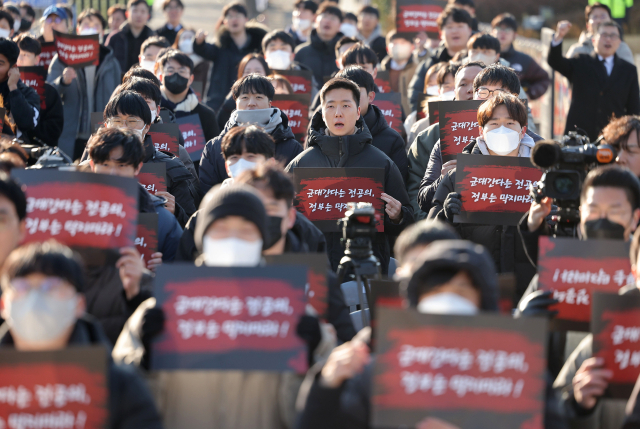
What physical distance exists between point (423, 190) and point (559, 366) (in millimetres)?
2555

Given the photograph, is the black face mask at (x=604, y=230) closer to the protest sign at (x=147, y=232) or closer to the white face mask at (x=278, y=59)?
the protest sign at (x=147, y=232)

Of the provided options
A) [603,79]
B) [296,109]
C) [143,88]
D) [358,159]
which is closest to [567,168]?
[358,159]

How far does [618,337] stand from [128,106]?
424cm

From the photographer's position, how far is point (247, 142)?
→ 210 inches

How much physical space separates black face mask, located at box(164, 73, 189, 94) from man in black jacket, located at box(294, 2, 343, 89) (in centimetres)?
381

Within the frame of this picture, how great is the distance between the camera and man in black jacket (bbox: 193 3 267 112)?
1226cm

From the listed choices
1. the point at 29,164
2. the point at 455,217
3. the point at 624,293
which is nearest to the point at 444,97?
the point at 455,217

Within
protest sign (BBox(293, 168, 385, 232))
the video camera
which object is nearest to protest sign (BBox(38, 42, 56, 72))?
protest sign (BBox(293, 168, 385, 232))

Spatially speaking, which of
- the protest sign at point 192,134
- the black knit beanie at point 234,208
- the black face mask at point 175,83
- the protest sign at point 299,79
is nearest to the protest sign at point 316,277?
the black knit beanie at point 234,208

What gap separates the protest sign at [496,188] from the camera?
553cm

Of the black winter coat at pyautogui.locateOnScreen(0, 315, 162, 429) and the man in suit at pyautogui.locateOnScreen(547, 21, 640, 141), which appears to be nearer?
the black winter coat at pyautogui.locateOnScreen(0, 315, 162, 429)

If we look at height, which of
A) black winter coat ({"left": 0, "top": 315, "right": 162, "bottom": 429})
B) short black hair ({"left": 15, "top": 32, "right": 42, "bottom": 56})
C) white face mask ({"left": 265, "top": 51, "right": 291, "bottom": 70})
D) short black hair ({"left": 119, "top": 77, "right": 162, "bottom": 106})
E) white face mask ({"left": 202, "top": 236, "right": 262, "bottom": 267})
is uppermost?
white face mask ({"left": 265, "top": 51, "right": 291, "bottom": 70})

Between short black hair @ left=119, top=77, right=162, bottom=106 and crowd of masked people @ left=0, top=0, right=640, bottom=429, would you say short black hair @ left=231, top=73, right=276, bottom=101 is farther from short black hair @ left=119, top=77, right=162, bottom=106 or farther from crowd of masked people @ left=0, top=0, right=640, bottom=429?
short black hair @ left=119, top=77, right=162, bottom=106

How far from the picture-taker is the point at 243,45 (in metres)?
12.5
